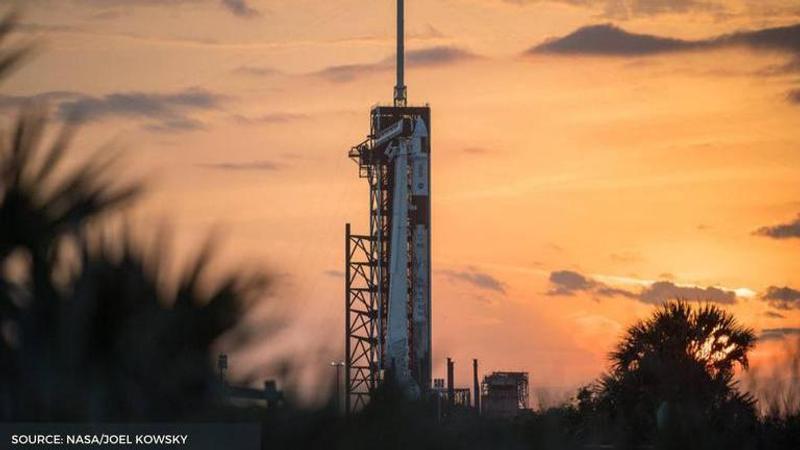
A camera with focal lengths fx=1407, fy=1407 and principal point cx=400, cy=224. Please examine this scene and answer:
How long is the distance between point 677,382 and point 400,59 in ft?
185

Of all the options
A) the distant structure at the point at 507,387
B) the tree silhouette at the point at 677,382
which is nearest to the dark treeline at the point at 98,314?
the tree silhouette at the point at 677,382

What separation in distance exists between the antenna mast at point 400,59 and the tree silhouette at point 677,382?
46493mm

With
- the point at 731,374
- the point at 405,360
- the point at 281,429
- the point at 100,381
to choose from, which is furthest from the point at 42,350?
the point at 405,360

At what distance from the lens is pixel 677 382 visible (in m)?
28.5

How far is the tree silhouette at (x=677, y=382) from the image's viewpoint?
19.9 meters

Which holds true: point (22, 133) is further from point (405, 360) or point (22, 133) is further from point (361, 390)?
point (405, 360)

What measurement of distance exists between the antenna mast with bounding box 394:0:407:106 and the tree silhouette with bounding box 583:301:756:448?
153 ft

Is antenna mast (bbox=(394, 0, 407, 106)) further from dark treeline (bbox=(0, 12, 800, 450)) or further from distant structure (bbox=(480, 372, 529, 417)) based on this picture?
dark treeline (bbox=(0, 12, 800, 450))

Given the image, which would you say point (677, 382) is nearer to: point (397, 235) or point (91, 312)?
point (91, 312)

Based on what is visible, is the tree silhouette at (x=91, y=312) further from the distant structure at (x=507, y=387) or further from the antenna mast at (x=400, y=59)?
the antenna mast at (x=400, y=59)

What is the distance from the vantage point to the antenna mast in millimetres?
80562

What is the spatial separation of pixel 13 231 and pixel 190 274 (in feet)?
3.48

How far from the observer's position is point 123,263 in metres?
8.52

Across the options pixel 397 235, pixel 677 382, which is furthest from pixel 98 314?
pixel 397 235
